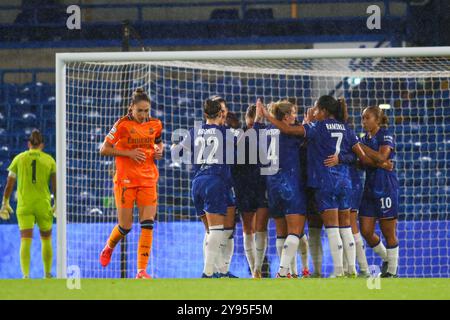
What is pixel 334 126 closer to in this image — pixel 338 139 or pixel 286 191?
pixel 338 139

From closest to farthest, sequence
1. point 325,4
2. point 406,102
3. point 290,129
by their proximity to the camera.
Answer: point 290,129 < point 406,102 < point 325,4

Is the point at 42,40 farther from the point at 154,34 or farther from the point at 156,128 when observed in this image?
the point at 156,128

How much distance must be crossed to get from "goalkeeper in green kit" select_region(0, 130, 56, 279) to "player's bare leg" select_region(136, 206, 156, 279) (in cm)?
224

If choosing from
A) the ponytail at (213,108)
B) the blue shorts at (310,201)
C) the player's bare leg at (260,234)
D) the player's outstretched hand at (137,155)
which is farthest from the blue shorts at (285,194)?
the player's outstretched hand at (137,155)

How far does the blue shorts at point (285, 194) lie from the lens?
8.08 metres

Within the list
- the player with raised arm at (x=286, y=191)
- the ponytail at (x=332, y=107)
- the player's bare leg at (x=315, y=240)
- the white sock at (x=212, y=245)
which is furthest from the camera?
the player's bare leg at (x=315, y=240)

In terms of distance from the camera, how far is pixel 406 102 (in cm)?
1446

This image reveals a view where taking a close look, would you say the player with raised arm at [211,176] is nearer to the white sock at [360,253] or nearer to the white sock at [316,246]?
the white sock at [316,246]

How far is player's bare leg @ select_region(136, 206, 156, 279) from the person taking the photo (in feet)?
26.7

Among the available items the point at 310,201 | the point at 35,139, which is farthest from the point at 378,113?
the point at 35,139

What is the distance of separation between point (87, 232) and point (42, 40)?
770 cm

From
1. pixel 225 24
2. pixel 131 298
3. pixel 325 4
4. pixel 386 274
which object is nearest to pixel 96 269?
pixel 386 274

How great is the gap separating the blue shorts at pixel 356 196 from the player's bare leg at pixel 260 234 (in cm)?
76

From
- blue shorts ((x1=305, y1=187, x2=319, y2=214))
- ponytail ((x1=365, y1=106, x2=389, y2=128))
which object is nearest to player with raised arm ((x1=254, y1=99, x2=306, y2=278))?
blue shorts ((x1=305, y1=187, x2=319, y2=214))
